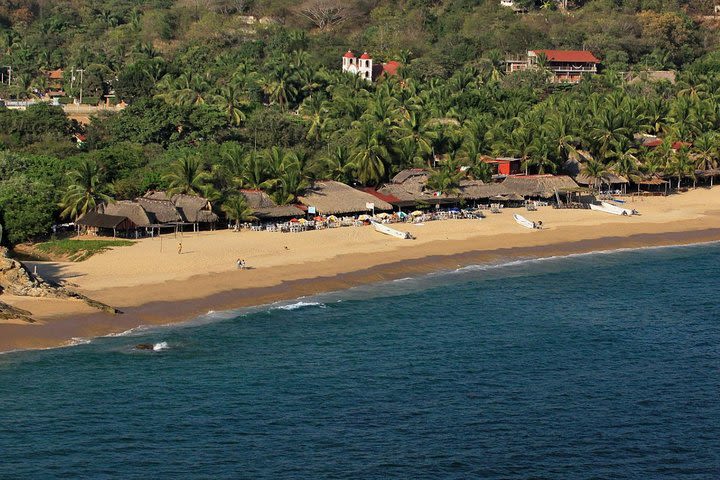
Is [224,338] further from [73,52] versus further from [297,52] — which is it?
[73,52]

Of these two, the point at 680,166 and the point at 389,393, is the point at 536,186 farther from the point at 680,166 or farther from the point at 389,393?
the point at 389,393

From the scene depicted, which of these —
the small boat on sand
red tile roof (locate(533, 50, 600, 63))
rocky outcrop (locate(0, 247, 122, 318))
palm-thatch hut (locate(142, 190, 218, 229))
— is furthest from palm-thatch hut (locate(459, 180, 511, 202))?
red tile roof (locate(533, 50, 600, 63))

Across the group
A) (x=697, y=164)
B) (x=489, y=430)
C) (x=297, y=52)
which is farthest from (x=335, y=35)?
(x=489, y=430)

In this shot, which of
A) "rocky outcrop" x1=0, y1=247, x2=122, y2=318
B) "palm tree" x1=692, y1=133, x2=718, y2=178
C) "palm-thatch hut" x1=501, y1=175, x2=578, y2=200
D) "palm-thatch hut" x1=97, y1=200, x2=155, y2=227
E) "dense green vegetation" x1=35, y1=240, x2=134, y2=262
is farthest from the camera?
"palm tree" x1=692, y1=133, x2=718, y2=178

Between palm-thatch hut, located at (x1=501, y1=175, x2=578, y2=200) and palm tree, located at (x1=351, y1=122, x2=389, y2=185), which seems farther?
palm-thatch hut, located at (x1=501, y1=175, x2=578, y2=200)

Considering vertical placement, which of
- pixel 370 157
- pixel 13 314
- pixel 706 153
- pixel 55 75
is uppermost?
pixel 55 75

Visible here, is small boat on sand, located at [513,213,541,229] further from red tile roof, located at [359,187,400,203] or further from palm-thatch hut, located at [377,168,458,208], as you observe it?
red tile roof, located at [359,187,400,203]

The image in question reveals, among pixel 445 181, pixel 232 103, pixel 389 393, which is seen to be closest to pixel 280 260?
pixel 445 181
